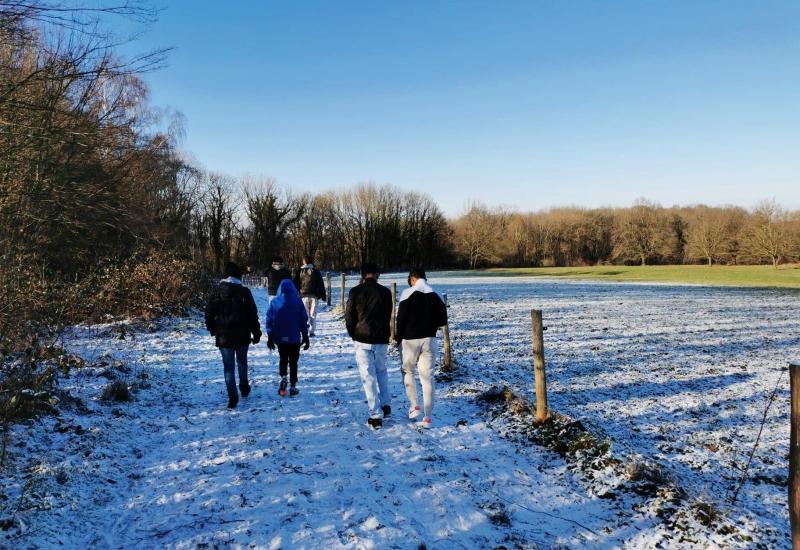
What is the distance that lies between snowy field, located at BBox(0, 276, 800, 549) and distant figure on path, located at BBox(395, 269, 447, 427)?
0.69 meters

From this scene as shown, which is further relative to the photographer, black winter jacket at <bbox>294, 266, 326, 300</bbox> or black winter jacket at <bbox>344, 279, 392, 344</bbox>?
black winter jacket at <bbox>294, 266, 326, 300</bbox>

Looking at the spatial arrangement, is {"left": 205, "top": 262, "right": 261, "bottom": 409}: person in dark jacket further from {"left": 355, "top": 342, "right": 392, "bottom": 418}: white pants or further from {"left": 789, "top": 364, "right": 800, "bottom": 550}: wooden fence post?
{"left": 789, "top": 364, "right": 800, "bottom": 550}: wooden fence post

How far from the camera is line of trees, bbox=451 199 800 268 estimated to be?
74.6m

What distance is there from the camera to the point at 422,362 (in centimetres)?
620

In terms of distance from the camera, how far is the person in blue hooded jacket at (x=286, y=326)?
7.29 meters

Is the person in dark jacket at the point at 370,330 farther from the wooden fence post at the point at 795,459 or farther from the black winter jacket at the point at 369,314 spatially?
the wooden fence post at the point at 795,459

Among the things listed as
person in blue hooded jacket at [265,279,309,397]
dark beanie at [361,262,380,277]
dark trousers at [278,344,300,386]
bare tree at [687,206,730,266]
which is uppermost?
bare tree at [687,206,730,266]

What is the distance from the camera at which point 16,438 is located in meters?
4.96

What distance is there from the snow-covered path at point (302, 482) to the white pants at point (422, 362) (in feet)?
1.41

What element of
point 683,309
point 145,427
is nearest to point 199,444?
point 145,427

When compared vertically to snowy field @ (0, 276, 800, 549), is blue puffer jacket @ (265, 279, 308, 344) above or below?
above

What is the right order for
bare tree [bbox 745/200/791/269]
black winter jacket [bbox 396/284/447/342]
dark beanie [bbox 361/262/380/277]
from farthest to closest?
bare tree [bbox 745/200/791/269] → dark beanie [bbox 361/262/380/277] → black winter jacket [bbox 396/284/447/342]

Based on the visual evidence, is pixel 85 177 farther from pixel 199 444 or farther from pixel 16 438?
pixel 199 444

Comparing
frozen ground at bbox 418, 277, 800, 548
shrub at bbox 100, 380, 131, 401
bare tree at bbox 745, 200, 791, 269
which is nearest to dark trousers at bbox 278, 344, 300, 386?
shrub at bbox 100, 380, 131, 401
